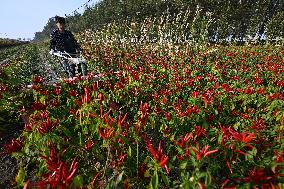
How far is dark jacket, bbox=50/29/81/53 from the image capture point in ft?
24.5

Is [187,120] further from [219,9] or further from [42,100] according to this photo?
[219,9]

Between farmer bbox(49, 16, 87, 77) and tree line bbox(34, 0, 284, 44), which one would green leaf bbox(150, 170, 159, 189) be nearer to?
farmer bbox(49, 16, 87, 77)

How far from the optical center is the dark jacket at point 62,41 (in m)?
7.48

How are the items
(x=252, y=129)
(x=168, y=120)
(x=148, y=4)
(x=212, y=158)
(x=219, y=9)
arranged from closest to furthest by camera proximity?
(x=212, y=158)
(x=252, y=129)
(x=168, y=120)
(x=219, y=9)
(x=148, y=4)

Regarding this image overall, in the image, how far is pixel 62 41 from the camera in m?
7.57

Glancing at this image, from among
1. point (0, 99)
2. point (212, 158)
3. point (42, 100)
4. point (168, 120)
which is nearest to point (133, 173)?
point (212, 158)

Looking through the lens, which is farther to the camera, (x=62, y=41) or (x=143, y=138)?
(x=62, y=41)

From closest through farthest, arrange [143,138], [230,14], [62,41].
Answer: [143,138]
[62,41]
[230,14]

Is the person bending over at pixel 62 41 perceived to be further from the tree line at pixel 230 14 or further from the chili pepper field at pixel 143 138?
the tree line at pixel 230 14

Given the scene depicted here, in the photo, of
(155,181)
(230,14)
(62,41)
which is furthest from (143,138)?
(230,14)

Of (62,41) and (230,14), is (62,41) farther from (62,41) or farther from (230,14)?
(230,14)

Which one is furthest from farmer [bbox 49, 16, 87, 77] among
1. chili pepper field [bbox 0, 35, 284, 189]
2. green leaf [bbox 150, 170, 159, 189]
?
green leaf [bbox 150, 170, 159, 189]

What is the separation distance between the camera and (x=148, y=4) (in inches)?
2007

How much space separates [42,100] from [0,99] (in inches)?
26.0
